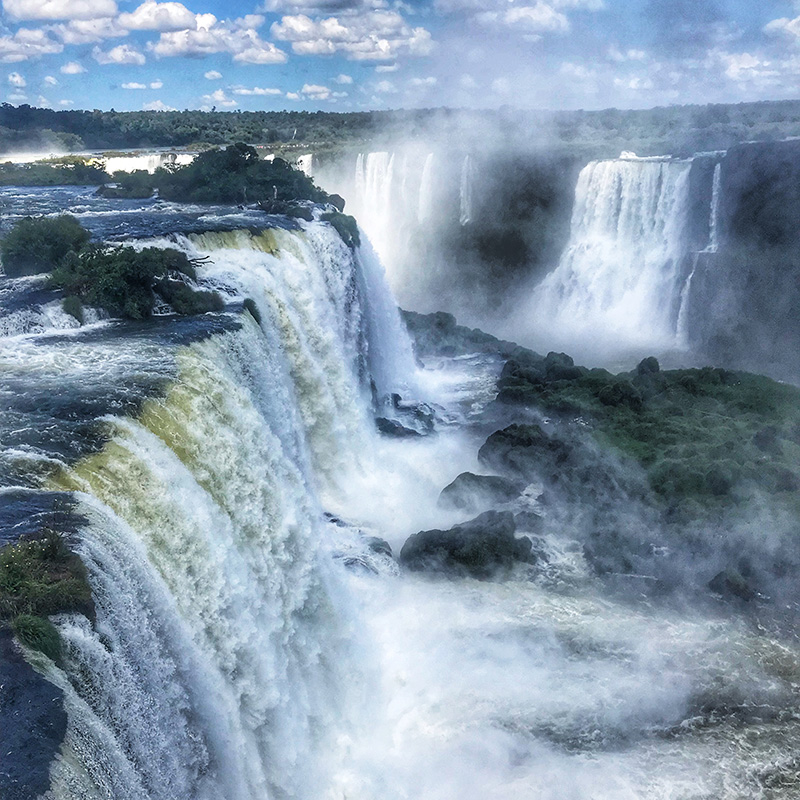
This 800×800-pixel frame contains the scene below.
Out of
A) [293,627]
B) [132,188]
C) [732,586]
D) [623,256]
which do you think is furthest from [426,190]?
[293,627]

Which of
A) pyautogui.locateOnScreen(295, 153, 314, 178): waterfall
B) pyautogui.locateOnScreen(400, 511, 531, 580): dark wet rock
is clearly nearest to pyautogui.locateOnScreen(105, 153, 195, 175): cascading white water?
pyautogui.locateOnScreen(295, 153, 314, 178): waterfall

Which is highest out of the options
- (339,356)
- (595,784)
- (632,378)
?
(339,356)

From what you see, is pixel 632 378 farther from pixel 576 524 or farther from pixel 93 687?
pixel 93 687

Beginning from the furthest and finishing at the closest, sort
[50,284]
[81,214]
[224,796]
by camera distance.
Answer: [81,214] < [50,284] < [224,796]

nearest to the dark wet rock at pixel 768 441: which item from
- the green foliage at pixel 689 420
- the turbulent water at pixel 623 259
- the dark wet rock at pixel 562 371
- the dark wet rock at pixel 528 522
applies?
the green foliage at pixel 689 420

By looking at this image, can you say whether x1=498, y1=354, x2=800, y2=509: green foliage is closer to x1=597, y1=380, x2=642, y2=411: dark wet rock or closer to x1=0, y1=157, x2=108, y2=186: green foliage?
x1=597, y1=380, x2=642, y2=411: dark wet rock

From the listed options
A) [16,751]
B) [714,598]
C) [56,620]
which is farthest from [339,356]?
[16,751]

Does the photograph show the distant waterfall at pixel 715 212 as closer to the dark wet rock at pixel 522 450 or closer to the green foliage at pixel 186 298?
the dark wet rock at pixel 522 450
